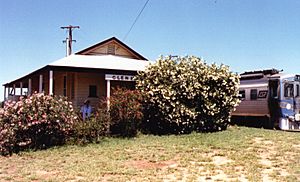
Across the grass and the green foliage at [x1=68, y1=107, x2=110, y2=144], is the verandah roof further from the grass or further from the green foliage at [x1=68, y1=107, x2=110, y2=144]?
the grass

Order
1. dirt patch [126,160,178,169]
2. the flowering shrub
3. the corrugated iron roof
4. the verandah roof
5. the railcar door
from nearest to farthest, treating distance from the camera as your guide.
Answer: dirt patch [126,160,178,169]
the flowering shrub
the verandah roof
the corrugated iron roof
the railcar door

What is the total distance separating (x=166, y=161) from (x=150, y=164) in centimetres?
58

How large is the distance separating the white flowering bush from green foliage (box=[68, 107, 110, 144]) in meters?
2.59

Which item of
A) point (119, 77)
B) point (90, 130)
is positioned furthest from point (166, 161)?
point (119, 77)

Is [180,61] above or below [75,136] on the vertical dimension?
above

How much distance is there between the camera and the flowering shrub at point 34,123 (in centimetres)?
1367

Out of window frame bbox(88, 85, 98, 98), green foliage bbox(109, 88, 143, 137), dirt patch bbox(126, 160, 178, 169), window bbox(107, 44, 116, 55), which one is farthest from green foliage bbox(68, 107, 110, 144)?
window bbox(107, 44, 116, 55)

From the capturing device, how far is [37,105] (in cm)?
1412

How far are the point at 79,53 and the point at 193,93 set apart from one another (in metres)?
8.87

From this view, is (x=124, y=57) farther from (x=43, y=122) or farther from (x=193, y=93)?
(x=43, y=122)

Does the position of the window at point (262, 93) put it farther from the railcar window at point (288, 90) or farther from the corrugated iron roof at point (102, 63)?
the corrugated iron roof at point (102, 63)

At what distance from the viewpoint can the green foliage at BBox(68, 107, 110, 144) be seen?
14750mm

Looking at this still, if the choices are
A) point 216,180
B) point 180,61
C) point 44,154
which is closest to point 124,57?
point 180,61

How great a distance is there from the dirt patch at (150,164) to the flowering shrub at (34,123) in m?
4.42
